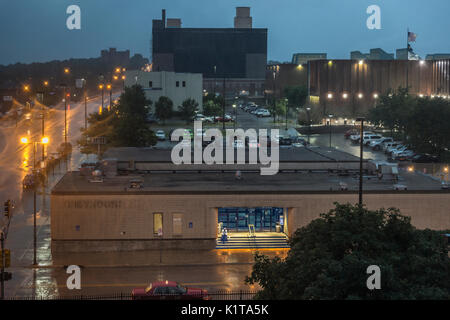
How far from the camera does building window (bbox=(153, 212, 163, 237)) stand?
33.2 m

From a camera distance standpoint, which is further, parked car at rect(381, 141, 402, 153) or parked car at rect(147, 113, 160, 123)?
parked car at rect(147, 113, 160, 123)

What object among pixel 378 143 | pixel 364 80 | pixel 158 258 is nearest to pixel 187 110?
pixel 364 80

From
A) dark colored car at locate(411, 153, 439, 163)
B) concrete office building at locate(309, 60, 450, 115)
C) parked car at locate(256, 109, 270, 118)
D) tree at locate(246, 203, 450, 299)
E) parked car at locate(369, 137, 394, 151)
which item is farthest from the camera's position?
parked car at locate(256, 109, 270, 118)

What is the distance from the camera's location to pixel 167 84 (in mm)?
101625

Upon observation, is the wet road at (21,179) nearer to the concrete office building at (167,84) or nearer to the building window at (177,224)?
the building window at (177,224)

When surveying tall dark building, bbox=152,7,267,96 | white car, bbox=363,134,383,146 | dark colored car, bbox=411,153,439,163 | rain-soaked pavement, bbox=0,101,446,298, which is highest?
tall dark building, bbox=152,7,267,96

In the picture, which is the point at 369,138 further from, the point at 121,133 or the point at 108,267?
the point at 108,267

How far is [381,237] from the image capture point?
17938mm

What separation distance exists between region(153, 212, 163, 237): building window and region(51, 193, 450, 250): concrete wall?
0.17 m

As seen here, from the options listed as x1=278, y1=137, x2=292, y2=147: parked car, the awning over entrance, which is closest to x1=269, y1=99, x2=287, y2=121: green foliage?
x1=278, y1=137, x2=292, y2=147: parked car

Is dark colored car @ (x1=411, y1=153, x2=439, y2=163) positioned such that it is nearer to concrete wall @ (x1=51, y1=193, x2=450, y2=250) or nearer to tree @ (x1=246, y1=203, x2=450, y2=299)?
concrete wall @ (x1=51, y1=193, x2=450, y2=250)

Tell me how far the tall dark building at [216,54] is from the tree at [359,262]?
139046 mm

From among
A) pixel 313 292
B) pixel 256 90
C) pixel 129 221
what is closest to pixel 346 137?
pixel 129 221

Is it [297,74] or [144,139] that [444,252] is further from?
[297,74]
